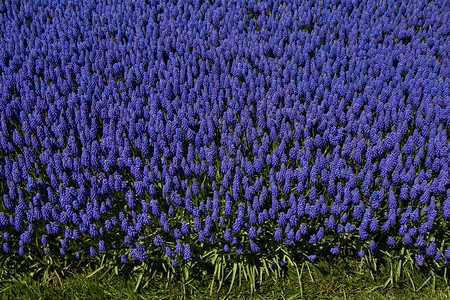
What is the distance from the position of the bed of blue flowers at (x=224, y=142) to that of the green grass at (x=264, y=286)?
17 cm

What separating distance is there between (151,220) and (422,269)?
2590 millimetres

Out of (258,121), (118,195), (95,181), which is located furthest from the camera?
(258,121)

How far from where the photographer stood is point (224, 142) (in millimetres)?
4340

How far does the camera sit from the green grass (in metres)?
3.80

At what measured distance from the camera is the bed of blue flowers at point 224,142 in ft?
12.2

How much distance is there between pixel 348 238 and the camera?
12.7 ft

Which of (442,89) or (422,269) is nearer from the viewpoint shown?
(422,269)

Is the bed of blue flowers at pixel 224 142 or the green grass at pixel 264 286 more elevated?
the bed of blue flowers at pixel 224 142

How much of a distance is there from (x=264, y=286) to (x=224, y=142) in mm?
1468

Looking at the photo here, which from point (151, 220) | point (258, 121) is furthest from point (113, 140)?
point (258, 121)

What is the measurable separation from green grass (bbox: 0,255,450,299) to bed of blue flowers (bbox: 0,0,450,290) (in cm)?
17

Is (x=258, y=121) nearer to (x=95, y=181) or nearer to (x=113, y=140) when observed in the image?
(x=113, y=140)

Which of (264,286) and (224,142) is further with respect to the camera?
(224,142)

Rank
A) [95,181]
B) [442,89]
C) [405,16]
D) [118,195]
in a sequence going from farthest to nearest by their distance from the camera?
[405,16] → [442,89] → [118,195] → [95,181]
